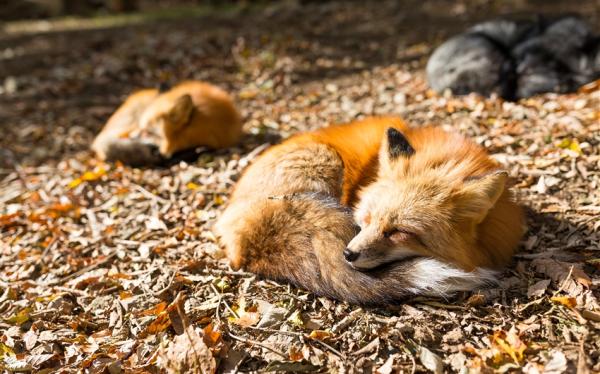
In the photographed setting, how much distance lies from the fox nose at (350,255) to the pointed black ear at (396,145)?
736mm

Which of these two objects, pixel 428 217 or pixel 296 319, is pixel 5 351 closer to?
pixel 296 319

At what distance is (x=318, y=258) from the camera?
270 cm

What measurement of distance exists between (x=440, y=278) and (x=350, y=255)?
1.67 feet

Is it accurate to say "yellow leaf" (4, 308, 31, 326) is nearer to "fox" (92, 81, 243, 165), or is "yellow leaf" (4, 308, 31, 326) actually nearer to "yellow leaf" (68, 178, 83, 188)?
"yellow leaf" (68, 178, 83, 188)

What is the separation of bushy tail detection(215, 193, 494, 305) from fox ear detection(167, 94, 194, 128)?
2486 millimetres

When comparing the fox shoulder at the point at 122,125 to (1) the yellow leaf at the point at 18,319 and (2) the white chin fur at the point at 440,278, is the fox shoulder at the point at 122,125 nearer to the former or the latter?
(1) the yellow leaf at the point at 18,319

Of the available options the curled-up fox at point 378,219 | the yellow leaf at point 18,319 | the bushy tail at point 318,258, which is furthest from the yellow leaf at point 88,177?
the bushy tail at point 318,258

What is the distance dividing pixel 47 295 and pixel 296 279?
1812 millimetres

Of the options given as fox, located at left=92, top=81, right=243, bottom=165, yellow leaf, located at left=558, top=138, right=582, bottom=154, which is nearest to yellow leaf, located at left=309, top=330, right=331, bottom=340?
yellow leaf, located at left=558, top=138, right=582, bottom=154

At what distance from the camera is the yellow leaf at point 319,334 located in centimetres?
255

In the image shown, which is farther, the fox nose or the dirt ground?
the fox nose

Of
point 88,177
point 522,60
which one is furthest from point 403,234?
point 522,60

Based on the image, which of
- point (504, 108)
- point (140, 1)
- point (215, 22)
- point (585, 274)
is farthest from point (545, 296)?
point (140, 1)

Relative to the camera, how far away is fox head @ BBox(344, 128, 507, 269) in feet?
8.71
